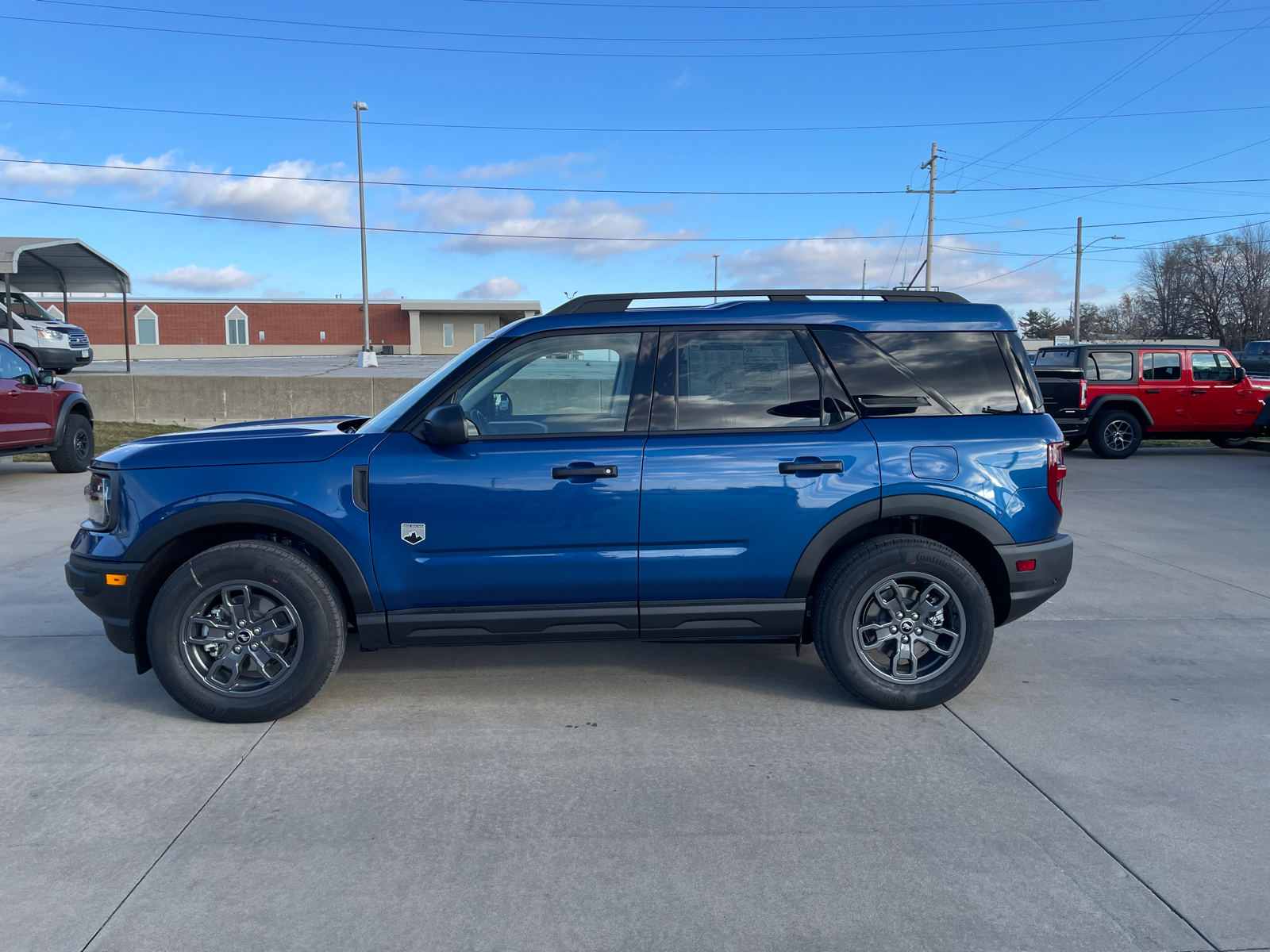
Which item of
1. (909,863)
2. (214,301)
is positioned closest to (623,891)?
(909,863)

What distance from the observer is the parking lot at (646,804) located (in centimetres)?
268

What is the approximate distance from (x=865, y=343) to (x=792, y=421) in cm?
52

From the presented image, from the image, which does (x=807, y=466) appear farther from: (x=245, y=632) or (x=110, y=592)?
(x=110, y=592)

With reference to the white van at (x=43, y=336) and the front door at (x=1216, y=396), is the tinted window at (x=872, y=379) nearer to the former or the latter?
the front door at (x=1216, y=396)

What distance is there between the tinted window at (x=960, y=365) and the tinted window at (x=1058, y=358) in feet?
40.8

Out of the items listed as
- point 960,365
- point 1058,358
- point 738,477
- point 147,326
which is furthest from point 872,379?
point 147,326

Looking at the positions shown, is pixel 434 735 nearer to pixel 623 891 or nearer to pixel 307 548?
pixel 307 548

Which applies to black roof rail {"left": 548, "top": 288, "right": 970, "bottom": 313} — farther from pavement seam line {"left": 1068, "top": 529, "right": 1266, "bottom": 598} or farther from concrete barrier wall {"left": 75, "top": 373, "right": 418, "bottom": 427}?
concrete barrier wall {"left": 75, "top": 373, "right": 418, "bottom": 427}

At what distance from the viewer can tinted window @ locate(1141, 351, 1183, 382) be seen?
15.2 m

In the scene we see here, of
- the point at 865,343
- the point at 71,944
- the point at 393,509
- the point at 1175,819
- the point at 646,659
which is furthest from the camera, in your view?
the point at 646,659

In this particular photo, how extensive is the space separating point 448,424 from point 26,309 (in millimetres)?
24175

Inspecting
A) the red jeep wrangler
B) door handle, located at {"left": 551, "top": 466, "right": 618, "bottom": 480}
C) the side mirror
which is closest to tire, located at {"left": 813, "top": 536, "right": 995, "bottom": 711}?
door handle, located at {"left": 551, "top": 466, "right": 618, "bottom": 480}

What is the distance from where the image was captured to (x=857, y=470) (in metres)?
4.13

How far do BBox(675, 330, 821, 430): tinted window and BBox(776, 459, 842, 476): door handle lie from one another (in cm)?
20
